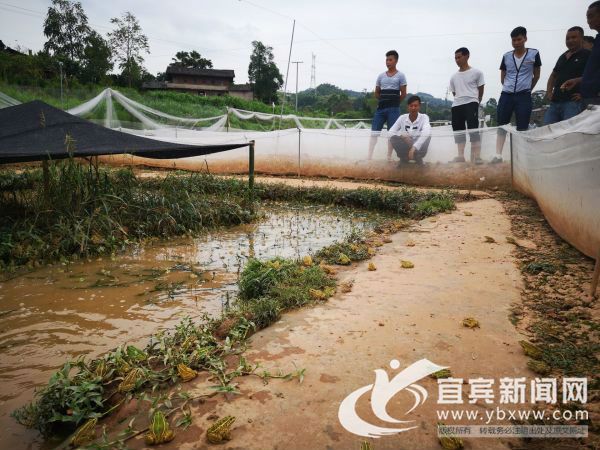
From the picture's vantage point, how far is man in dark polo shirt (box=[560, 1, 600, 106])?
4.35 metres

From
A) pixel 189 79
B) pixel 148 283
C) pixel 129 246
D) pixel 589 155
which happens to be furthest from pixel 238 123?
pixel 189 79

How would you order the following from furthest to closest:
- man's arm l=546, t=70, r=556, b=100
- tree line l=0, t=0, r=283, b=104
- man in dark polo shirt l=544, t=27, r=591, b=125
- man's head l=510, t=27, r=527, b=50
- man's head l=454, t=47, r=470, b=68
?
tree line l=0, t=0, r=283, b=104
man's head l=454, t=47, r=470, b=68
man's head l=510, t=27, r=527, b=50
man's arm l=546, t=70, r=556, b=100
man in dark polo shirt l=544, t=27, r=591, b=125

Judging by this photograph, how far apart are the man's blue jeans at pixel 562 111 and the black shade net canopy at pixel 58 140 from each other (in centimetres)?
467

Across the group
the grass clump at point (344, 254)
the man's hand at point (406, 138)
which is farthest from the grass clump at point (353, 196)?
the grass clump at point (344, 254)

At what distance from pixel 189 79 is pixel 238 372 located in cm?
5060

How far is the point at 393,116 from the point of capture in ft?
27.8

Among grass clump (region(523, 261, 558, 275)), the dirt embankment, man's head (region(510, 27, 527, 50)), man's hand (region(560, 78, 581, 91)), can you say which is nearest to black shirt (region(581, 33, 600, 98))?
man's hand (region(560, 78, 581, 91))

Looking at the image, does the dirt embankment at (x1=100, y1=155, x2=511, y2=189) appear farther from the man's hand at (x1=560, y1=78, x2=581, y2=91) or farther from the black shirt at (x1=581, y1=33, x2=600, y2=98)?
the black shirt at (x1=581, y1=33, x2=600, y2=98)

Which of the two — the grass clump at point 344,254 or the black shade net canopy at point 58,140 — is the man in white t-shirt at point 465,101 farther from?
the grass clump at point 344,254

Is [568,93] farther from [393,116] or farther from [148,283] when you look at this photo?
[148,283]

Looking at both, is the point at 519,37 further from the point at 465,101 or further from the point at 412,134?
the point at 412,134

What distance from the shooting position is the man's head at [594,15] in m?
4.31

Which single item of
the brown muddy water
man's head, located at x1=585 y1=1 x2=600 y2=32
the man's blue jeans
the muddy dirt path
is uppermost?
man's head, located at x1=585 y1=1 x2=600 y2=32

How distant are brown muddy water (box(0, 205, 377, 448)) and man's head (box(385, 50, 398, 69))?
4584 mm
